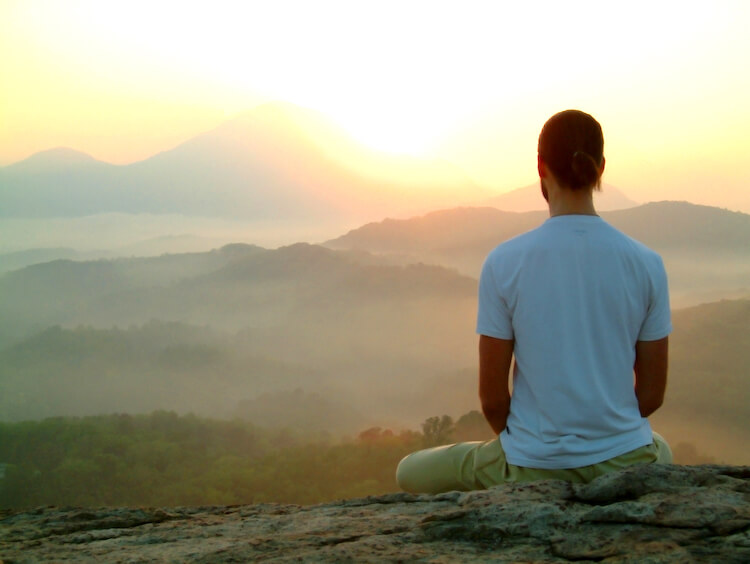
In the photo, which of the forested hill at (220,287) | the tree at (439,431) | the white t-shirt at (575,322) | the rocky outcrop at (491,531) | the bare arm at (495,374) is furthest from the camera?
the forested hill at (220,287)

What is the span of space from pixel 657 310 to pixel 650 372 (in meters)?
0.22

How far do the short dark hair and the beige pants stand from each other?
867 mm

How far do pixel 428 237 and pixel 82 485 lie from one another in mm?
60822

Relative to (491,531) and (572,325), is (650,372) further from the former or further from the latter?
(491,531)

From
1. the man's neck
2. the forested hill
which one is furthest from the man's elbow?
the forested hill

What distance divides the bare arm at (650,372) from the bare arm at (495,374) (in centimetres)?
43

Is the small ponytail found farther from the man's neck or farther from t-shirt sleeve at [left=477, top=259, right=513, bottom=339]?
t-shirt sleeve at [left=477, top=259, right=513, bottom=339]

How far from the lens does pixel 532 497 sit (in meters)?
2.00

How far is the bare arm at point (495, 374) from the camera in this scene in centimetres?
209

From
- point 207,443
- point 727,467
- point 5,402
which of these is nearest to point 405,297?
point 5,402

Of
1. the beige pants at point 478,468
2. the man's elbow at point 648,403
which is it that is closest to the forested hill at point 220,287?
the beige pants at point 478,468

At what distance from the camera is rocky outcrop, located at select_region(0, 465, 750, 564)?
169 cm

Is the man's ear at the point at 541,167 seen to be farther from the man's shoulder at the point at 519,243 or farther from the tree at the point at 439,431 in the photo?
the tree at the point at 439,431

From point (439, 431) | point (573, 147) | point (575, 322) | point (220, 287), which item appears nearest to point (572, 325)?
point (575, 322)
